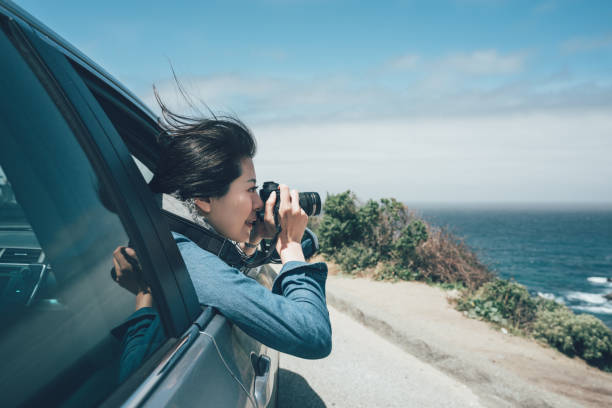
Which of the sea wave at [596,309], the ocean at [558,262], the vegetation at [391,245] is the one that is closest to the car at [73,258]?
the vegetation at [391,245]

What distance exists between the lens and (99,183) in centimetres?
88

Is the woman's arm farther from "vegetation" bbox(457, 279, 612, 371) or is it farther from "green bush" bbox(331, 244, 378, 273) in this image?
"green bush" bbox(331, 244, 378, 273)

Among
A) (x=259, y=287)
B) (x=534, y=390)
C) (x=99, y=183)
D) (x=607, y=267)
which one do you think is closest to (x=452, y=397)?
(x=534, y=390)

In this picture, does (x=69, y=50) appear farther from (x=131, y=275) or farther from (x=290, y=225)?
(x=290, y=225)

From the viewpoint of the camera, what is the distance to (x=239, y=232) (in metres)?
1.56

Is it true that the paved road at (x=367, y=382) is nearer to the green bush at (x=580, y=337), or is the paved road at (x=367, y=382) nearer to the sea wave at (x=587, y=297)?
the green bush at (x=580, y=337)

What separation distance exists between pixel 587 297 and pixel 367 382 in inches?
1247

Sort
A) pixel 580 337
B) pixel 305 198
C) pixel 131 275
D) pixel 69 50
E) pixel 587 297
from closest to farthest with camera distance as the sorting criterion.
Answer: pixel 131 275
pixel 69 50
pixel 305 198
pixel 580 337
pixel 587 297

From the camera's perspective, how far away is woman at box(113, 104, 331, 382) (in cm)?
112

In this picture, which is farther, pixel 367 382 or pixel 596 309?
pixel 596 309

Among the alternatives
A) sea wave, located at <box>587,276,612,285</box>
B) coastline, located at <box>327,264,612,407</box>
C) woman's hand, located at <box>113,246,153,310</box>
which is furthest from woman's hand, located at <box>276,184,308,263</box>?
sea wave, located at <box>587,276,612,285</box>

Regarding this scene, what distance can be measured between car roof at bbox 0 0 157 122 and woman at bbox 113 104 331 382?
0.24 metres

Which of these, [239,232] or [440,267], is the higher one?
[239,232]

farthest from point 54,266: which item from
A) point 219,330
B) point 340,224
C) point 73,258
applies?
point 340,224
